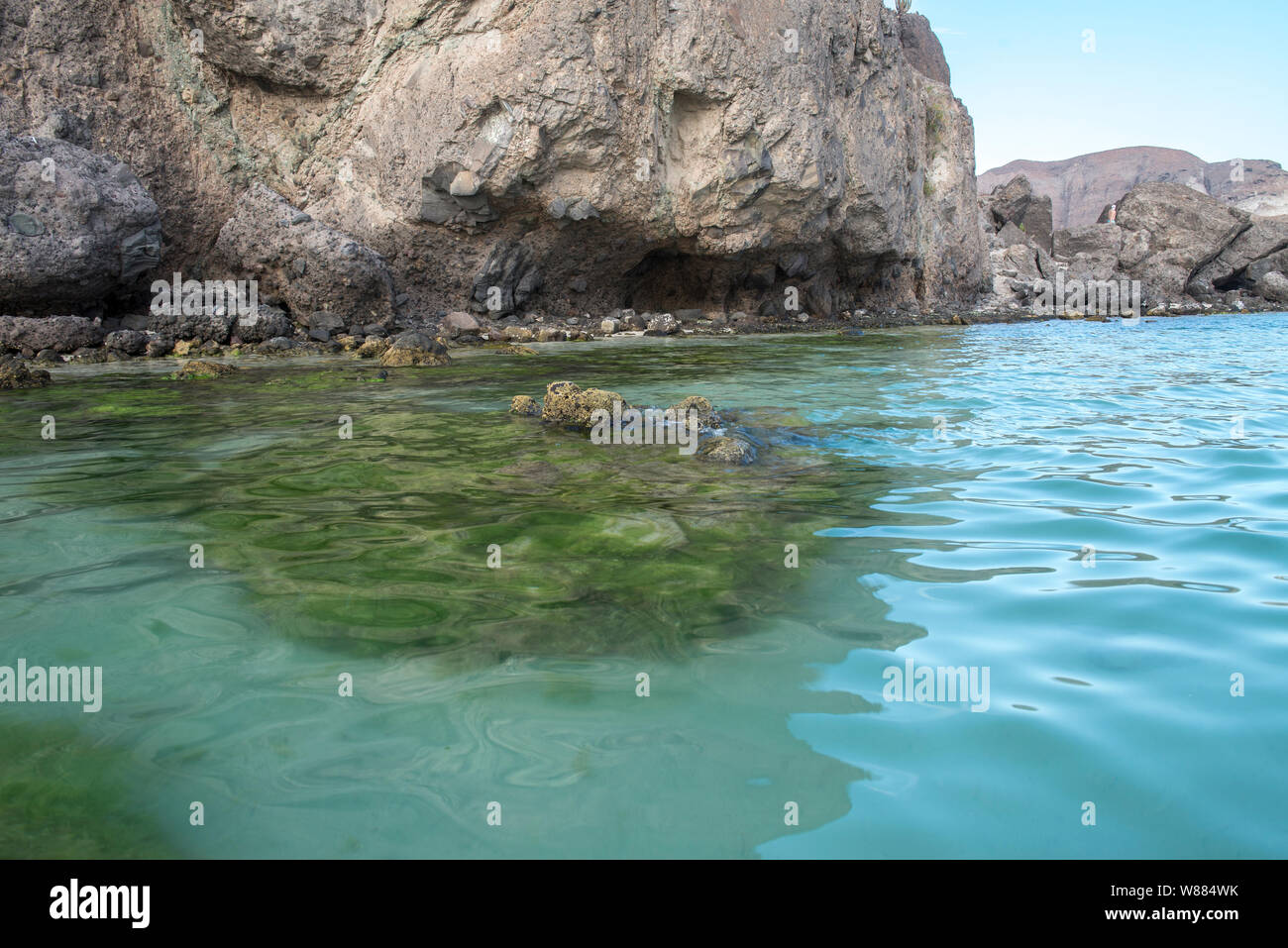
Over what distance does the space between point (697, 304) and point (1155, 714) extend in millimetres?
18300

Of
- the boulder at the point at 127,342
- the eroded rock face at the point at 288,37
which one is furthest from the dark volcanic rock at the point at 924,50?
the boulder at the point at 127,342

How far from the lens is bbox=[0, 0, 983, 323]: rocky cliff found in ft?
45.6

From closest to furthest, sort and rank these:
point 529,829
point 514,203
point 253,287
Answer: point 529,829 → point 253,287 → point 514,203

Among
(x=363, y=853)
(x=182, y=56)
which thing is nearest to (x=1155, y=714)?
(x=363, y=853)

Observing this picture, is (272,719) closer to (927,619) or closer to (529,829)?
(529,829)

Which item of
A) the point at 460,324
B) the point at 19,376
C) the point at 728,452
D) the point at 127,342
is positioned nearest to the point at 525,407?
the point at 728,452

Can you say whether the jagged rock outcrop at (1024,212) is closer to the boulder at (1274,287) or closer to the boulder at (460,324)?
the boulder at (1274,287)

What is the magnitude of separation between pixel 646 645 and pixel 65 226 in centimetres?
1247

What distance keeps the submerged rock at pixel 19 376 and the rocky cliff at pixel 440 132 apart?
12.0 ft

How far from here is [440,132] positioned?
48.2ft

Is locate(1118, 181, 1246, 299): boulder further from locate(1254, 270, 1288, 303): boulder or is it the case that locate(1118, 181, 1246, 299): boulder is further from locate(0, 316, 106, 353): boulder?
locate(0, 316, 106, 353): boulder

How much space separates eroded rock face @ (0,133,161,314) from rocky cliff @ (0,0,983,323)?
13cm

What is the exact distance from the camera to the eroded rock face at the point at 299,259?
13.7m

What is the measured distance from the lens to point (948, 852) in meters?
1.79
